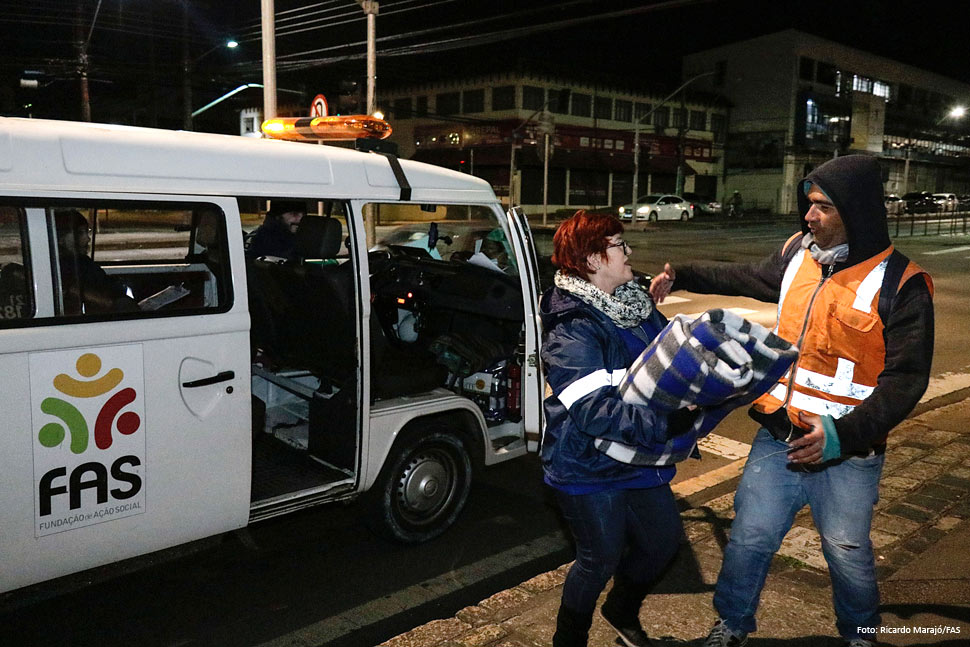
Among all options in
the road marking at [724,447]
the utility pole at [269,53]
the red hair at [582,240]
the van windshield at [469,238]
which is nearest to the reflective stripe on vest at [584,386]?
the red hair at [582,240]

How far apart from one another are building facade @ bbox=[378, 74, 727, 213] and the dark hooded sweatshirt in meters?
42.4

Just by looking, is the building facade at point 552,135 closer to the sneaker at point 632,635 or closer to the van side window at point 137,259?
the van side window at point 137,259

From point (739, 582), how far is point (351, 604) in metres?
1.89

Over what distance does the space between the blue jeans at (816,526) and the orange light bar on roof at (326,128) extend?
2.92 m

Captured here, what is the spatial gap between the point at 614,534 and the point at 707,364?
33.4 inches

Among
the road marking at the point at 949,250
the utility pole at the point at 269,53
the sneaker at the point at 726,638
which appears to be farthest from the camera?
the road marking at the point at 949,250

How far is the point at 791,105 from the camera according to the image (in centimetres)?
6347

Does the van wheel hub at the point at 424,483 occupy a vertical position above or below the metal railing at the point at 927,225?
below

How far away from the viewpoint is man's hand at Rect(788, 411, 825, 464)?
8.62 ft

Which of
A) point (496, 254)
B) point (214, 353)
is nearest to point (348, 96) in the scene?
point (496, 254)

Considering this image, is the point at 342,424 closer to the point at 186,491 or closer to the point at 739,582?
the point at 186,491

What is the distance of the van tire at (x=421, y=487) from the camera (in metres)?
4.34

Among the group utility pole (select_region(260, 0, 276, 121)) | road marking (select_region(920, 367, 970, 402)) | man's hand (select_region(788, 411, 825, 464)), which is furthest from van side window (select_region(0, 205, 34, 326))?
utility pole (select_region(260, 0, 276, 121))

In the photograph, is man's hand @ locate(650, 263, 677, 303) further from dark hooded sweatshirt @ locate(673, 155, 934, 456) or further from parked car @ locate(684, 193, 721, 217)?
parked car @ locate(684, 193, 721, 217)
